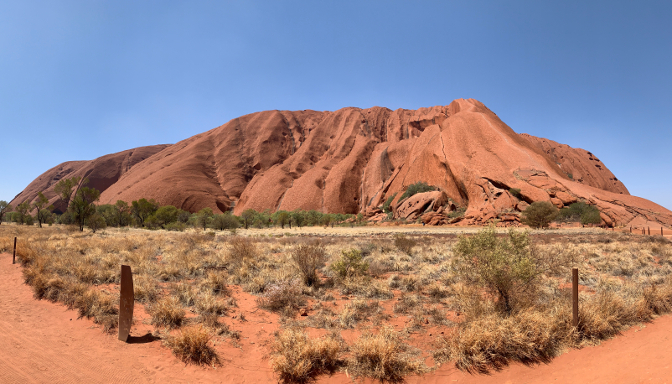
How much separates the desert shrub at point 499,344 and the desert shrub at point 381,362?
0.52 meters

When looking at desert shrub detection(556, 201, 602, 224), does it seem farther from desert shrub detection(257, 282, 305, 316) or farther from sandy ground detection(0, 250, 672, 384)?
desert shrub detection(257, 282, 305, 316)

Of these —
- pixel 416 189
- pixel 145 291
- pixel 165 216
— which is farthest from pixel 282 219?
pixel 145 291

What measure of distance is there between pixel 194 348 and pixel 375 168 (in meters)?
77.3

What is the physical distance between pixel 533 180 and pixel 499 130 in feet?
57.3

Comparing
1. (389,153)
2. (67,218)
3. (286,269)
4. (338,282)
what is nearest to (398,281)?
(338,282)

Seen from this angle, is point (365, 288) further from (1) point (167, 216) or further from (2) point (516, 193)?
(1) point (167, 216)

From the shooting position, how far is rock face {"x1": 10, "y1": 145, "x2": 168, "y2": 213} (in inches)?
4014

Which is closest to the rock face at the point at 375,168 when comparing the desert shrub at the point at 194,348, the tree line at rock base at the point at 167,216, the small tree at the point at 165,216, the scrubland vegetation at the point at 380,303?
the tree line at rock base at the point at 167,216

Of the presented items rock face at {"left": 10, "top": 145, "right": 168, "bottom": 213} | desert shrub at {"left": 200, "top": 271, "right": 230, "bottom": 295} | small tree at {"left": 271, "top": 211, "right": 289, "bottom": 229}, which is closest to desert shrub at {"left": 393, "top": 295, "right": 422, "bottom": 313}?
desert shrub at {"left": 200, "top": 271, "right": 230, "bottom": 295}

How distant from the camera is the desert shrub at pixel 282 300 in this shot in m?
6.74

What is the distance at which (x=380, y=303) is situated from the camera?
7.27m

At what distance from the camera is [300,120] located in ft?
377

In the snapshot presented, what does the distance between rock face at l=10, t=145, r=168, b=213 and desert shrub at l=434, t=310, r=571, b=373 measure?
12169cm

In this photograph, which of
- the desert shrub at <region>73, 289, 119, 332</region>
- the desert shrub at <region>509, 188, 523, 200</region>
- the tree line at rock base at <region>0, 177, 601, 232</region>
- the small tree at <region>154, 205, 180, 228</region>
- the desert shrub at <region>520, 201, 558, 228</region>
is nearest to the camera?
the desert shrub at <region>73, 289, 119, 332</region>
